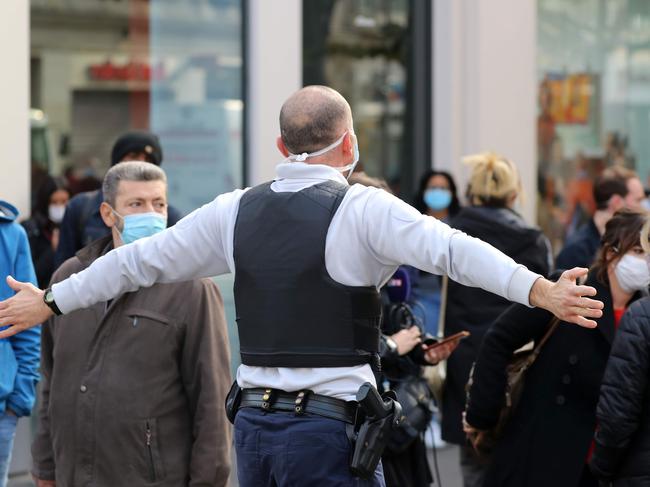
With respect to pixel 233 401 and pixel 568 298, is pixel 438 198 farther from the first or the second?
pixel 568 298

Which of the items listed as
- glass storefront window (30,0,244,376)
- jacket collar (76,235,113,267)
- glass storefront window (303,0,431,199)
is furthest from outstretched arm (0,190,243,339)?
→ glass storefront window (303,0,431,199)

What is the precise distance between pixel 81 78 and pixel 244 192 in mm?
6071

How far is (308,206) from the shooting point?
3615 mm

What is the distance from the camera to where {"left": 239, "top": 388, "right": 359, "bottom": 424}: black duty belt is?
11.7 feet

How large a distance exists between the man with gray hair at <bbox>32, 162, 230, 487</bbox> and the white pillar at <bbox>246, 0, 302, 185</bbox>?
16.3ft

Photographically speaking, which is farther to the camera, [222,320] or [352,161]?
[222,320]

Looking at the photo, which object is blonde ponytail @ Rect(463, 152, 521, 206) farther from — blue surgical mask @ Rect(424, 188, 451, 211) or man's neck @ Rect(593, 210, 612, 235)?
blue surgical mask @ Rect(424, 188, 451, 211)

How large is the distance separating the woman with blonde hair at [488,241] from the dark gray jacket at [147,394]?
2.56 meters

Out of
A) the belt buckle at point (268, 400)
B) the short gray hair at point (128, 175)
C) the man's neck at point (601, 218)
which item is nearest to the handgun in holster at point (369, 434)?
the belt buckle at point (268, 400)

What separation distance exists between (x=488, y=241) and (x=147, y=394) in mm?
3099

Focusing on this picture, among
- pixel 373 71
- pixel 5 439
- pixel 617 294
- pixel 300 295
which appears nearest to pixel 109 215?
pixel 5 439

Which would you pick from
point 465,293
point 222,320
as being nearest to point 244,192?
point 222,320

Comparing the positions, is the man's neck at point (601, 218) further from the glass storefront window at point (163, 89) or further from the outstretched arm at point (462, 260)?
the outstretched arm at point (462, 260)

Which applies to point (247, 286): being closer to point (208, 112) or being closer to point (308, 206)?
point (308, 206)
